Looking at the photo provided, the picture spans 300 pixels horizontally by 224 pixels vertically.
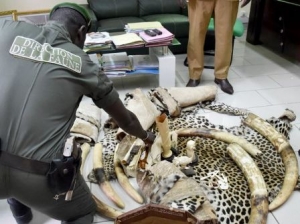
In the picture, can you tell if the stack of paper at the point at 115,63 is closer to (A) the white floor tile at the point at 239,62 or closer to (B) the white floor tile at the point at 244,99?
(B) the white floor tile at the point at 244,99

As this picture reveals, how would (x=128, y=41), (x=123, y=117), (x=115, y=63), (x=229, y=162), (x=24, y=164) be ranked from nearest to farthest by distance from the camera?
(x=24, y=164)
(x=123, y=117)
(x=229, y=162)
(x=128, y=41)
(x=115, y=63)

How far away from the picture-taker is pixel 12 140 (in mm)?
1033

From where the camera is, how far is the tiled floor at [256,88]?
5.11 feet

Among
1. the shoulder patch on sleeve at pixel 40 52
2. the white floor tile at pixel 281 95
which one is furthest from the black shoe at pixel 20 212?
the white floor tile at pixel 281 95

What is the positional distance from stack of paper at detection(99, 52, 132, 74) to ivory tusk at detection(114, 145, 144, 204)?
108cm

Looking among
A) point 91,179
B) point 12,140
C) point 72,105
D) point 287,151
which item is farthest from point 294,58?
point 12,140

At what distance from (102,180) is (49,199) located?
567 millimetres

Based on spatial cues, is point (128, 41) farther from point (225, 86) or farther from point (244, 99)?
point (244, 99)

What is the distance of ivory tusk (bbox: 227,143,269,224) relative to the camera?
4.71 ft

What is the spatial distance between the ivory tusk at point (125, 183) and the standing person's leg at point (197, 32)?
1.37m

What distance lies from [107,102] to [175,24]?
2.43 m

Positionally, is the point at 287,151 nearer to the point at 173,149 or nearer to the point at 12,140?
the point at 173,149

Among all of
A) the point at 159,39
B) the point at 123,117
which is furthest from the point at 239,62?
the point at 123,117

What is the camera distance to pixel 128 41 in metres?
2.51
